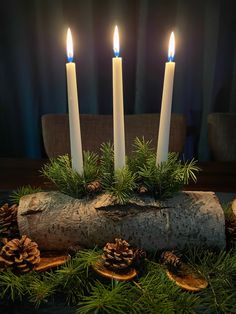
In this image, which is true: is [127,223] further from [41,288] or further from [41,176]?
[41,176]

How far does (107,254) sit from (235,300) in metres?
0.17

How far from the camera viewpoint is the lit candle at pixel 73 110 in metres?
0.46

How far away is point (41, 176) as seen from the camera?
0.83 meters

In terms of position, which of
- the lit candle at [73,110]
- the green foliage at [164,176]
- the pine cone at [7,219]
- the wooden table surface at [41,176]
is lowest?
the wooden table surface at [41,176]

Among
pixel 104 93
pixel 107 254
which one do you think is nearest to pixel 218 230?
pixel 107 254

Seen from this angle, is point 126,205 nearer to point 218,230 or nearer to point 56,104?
point 218,230

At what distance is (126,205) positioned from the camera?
49 centimetres

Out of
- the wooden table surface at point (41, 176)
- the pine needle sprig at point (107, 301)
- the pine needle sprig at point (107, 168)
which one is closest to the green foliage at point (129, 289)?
the pine needle sprig at point (107, 301)

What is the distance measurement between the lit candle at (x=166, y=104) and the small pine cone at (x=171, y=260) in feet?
0.44

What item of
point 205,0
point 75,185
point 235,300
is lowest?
point 235,300

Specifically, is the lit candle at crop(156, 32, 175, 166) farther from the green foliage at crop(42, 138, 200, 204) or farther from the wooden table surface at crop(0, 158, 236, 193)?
the wooden table surface at crop(0, 158, 236, 193)

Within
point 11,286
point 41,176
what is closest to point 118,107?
point 11,286

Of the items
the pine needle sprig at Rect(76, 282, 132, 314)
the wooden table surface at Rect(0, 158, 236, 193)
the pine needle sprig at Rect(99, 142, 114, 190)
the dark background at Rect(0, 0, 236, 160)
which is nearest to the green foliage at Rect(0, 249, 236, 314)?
the pine needle sprig at Rect(76, 282, 132, 314)

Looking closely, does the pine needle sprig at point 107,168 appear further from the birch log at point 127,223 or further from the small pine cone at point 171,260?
the small pine cone at point 171,260
